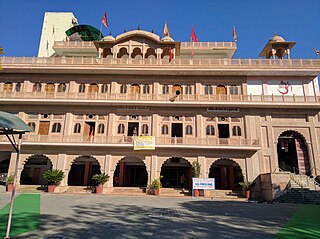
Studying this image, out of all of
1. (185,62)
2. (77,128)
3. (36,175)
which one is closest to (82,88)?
(77,128)

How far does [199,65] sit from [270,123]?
8061 millimetres

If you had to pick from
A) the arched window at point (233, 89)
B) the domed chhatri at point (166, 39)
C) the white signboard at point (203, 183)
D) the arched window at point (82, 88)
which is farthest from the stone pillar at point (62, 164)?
the arched window at point (233, 89)

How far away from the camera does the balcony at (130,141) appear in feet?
62.6

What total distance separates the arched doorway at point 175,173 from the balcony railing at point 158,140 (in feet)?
10.6

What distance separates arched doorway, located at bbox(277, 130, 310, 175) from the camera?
19.5 meters

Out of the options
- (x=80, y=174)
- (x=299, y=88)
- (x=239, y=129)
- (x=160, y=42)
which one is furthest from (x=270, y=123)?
(x=80, y=174)

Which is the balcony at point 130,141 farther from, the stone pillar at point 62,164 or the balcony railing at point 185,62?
the balcony railing at point 185,62

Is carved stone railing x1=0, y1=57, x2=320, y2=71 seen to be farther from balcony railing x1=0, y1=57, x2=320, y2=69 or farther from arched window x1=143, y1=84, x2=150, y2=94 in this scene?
arched window x1=143, y1=84, x2=150, y2=94

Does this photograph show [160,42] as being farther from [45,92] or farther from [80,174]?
[80,174]

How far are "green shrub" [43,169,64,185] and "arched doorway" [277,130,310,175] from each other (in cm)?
1896

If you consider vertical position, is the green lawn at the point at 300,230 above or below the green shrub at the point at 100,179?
below

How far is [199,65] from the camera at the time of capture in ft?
68.0

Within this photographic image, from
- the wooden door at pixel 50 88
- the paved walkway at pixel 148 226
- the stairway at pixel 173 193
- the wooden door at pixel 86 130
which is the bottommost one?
the paved walkway at pixel 148 226

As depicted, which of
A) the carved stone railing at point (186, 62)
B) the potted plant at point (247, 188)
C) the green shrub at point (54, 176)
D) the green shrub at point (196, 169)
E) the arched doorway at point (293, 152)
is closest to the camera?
the potted plant at point (247, 188)
